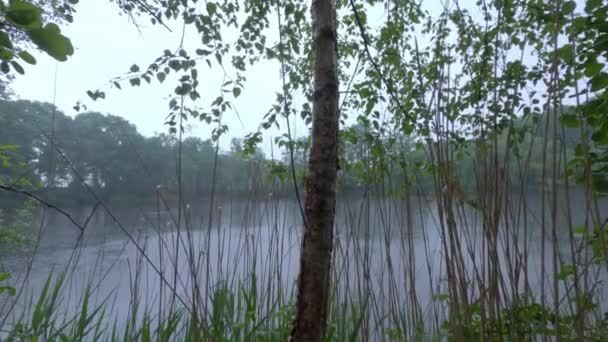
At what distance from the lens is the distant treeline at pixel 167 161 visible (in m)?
1.59

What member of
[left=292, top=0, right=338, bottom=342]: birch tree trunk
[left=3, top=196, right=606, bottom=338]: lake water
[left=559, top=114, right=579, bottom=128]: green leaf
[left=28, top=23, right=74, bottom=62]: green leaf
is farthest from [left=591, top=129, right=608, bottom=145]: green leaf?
[left=28, top=23, right=74, bottom=62]: green leaf

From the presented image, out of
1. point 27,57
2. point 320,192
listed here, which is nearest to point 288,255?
point 320,192

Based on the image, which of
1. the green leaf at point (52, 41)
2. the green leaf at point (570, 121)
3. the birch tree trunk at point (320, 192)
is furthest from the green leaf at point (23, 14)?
the green leaf at point (570, 121)

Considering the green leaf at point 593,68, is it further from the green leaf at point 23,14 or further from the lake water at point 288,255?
the green leaf at point 23,14

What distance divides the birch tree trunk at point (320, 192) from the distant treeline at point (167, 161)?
308 millimetres

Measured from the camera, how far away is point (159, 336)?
1370 millimetres

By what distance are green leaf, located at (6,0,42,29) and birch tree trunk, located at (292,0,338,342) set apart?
1.71 ft

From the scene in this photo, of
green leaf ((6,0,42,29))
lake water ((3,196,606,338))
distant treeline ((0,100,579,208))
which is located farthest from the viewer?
distant treeline ((0,100,579,208))

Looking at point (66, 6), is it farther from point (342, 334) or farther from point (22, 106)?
point (22, 106)

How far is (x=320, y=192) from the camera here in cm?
75

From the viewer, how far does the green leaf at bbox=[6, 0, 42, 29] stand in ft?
0.95

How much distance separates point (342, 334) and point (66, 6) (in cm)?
152

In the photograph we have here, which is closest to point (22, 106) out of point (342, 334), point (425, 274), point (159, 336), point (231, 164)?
point (231, 164)

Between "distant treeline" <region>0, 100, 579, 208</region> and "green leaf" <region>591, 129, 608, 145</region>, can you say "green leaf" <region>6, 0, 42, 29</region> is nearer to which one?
"distant treeline" <region>0, 100, 579, 208</region>
